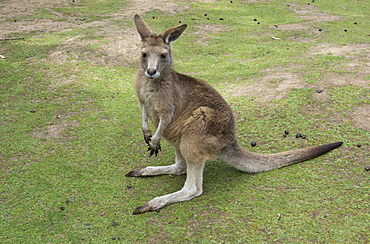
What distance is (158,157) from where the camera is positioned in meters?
4.27

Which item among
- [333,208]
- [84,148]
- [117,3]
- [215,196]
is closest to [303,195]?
[333,208]

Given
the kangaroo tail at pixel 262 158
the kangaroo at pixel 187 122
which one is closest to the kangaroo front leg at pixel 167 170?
the kangaroo at pixel 187 122

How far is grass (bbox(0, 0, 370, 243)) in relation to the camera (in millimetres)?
2953

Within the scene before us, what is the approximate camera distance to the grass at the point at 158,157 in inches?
116

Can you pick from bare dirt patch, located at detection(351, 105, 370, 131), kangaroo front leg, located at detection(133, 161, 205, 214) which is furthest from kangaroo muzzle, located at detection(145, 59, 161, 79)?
bare dirt patch, located at detection(351, 105, 370, 131)

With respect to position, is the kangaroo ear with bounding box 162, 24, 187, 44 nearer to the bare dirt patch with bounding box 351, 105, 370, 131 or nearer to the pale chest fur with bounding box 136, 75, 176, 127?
the pale chest fur with bounding box 136, 75, 176, 127

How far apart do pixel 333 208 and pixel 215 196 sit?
973mm

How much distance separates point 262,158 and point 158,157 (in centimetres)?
119

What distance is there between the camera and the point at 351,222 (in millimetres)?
2885

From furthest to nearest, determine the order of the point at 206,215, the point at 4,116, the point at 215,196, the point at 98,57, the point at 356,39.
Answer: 1. the point at 356,39
2. the point at 98,57
3. the point at 4,116
4. the point at 215,196
5. the point at 206,215

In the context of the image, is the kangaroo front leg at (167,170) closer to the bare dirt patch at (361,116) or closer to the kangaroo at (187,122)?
the kangaroo at (187,122)

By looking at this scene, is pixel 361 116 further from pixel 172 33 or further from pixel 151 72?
pixel 151 72

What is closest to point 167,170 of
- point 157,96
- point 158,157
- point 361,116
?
point 158,157

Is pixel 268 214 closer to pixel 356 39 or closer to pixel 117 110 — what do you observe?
pixel 117 110
